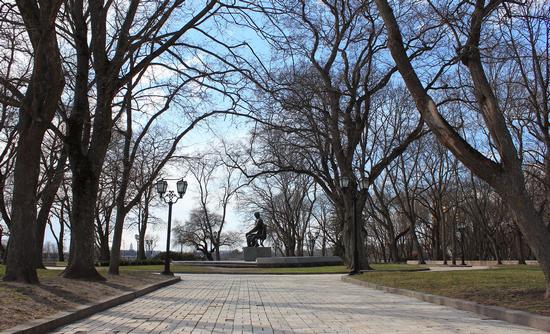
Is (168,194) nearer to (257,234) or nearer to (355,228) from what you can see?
(355,228)

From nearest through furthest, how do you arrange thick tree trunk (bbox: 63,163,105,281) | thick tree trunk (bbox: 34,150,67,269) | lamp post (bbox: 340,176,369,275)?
1. thick tree trunk (bbox: 63,163,105,281)
2. lamp post (bbox: 340,176,369,275)
3. thick tree trunk (bbox: 34,150,67,269)

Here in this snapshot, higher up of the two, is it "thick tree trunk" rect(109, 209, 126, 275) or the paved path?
"thick tree trunk" rect(109, 209, 126, 275)

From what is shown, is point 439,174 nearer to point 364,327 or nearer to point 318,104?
point 318,104

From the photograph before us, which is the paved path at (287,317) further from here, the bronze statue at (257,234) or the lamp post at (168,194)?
the bronze statue at (257,234)

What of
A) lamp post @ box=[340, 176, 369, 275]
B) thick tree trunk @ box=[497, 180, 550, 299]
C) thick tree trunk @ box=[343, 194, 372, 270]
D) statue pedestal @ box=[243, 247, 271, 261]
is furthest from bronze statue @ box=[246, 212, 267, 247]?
thick tree trunk @ box=[497, 180, 550, 299]

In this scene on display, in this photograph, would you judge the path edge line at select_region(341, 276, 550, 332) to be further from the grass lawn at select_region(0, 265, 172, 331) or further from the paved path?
the grass lawn at select_region(0, 265, 172, 331)

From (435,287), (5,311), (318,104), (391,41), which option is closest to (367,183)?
(318,104)

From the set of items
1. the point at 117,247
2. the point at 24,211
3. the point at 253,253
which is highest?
the point at 24,211

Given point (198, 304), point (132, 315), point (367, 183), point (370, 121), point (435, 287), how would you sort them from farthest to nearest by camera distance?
1. point (370, 121)
2. point (367, 183)
3. point (435, 287)
4. point (198, 304)
5. point (132, 315)

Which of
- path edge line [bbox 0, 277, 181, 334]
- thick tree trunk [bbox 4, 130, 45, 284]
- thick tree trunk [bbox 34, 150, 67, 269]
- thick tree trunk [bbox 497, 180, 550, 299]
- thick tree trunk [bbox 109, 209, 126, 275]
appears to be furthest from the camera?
thick tree trunk [bbox 34, 150, 67, 269]

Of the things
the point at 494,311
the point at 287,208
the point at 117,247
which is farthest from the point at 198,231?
the point at 494,311

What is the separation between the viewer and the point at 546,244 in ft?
31.6

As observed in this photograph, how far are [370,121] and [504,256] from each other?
145 ft


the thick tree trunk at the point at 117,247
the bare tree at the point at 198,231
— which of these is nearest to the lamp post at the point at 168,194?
the thick tree trunk at the point at 117,247
